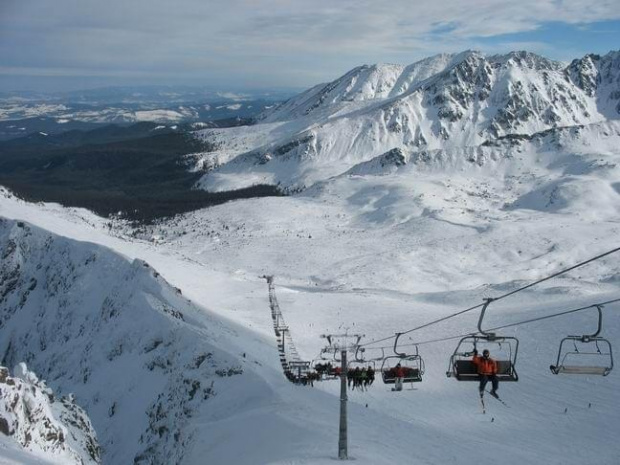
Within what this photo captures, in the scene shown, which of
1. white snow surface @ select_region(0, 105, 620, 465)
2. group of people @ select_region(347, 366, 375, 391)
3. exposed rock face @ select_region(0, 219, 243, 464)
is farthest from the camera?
exposed rock face @ select_region(0, 219, 243, 464)

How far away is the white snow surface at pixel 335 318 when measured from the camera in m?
26.1

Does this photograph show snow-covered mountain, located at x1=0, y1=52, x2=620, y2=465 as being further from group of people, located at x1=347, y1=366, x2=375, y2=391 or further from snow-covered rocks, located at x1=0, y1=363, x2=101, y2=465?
snow-covered rocks, located at x1=0, y1=363, x2=101, y2=465

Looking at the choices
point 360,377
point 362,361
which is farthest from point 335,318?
point 362,361

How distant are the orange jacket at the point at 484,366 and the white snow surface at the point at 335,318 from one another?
480 cm

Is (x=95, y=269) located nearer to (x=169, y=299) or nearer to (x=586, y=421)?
(x=169, y=299)

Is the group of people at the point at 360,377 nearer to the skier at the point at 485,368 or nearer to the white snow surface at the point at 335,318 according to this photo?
the white snow surface at the point at 335,318

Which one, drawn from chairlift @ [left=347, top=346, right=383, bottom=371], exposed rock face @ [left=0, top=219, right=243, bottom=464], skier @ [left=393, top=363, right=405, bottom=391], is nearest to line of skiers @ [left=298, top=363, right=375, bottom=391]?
chairlift @ [left=347, top=346, right=383, bottom=371]

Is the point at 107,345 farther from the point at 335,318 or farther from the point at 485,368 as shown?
the point at 485,368

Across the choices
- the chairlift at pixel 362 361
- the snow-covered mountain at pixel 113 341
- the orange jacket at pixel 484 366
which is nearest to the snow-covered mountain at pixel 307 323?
the snow-covered mountain at pixel 113 341

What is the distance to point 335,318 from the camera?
5412cm

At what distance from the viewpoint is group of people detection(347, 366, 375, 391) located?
3062cm

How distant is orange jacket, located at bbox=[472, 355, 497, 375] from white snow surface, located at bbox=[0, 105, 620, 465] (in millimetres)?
4799

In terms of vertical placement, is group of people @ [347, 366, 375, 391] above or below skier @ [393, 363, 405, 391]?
below

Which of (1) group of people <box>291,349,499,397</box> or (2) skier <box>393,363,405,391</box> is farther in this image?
(2) skier <box>393,363,405,391</box>
